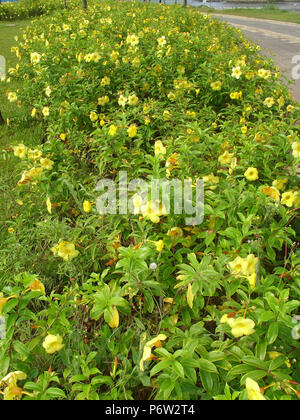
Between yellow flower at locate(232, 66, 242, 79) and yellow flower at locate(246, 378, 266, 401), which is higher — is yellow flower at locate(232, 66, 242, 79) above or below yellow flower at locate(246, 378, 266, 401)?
above

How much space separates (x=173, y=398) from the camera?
123 centimetres

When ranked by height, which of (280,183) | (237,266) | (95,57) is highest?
(95,57)

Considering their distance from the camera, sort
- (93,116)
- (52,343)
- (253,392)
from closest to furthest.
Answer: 1. (253,392)
2. (52,343)
3. (93,116)

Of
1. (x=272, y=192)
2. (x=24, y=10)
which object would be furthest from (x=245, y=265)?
(x=24, y=10)

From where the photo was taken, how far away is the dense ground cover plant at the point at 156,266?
130cm

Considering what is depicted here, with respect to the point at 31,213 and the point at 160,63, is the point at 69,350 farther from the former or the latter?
the point at 160,63

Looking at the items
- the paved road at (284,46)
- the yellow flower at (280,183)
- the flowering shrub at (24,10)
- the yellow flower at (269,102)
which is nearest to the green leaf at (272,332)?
the yellow flower at (280,183)

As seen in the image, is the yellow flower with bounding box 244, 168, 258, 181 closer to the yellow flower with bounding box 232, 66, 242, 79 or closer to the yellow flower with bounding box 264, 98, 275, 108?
the yellow flower with bounding box 264, 98, 275, 108

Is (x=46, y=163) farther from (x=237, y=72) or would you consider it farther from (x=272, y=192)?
(x=237, y=72)

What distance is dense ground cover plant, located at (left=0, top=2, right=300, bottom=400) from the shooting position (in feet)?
4.25

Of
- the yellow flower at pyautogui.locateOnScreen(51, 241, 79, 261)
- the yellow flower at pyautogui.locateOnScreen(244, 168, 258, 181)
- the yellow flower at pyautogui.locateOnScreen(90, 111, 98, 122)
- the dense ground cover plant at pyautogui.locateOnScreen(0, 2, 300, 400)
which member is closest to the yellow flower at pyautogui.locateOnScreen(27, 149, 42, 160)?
the dense ground cover plant at pyautogui.locateOnScreen(0, 2, 300, 400)

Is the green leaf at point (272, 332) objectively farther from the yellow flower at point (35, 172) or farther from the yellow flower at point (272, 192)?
the yellow flower at point (35, 172)

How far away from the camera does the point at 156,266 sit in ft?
5.02
